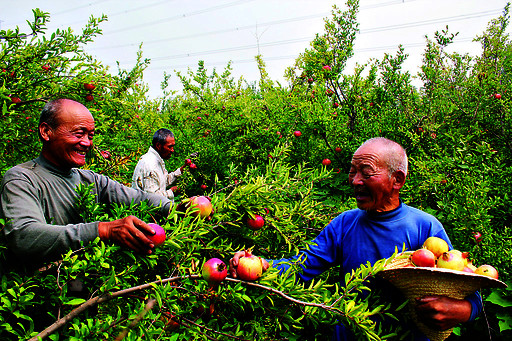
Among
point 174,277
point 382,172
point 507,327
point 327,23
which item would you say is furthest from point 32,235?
point 327,23

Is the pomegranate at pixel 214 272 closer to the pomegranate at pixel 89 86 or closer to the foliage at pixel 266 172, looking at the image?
the foliage at pixel 266 172

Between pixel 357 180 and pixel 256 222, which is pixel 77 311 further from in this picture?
pixel 357 180

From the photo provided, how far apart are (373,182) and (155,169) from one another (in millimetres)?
2982

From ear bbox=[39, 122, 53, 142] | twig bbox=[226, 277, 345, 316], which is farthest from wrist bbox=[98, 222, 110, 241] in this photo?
ear bbox=[39, 122, 53, 142]

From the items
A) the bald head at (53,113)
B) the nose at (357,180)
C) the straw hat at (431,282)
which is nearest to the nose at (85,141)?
the bald head at (53,113)

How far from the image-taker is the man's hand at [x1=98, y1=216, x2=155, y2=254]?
1.20 meters

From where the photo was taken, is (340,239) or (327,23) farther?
(327,23)

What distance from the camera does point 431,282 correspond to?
1346mm

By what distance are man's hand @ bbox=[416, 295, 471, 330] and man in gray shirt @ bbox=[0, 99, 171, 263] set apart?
1.21 metres

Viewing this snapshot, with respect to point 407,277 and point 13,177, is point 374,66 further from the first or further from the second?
point 13,177

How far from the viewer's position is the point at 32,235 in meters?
1.22

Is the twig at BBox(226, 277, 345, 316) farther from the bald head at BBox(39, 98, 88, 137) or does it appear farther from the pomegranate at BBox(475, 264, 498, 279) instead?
the bald head at BBox(39, 98, 88, 137)

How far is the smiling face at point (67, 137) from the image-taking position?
1.60 meters

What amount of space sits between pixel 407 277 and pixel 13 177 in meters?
1.82
